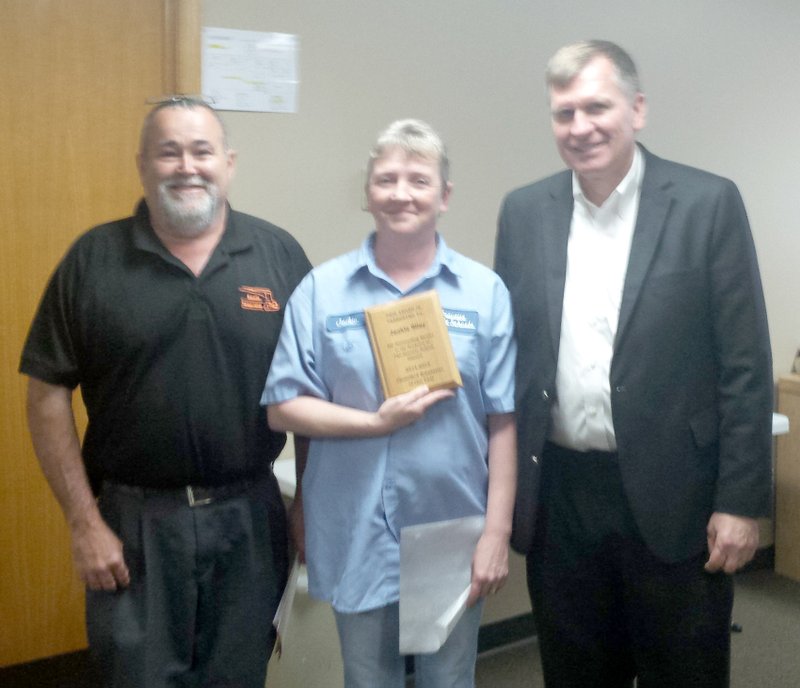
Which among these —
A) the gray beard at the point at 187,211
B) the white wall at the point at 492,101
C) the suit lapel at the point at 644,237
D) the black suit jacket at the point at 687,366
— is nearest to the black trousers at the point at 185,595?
the gray beard at the point at 187,211

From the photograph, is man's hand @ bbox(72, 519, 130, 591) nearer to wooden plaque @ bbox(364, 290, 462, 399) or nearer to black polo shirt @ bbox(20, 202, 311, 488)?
black polo shirt @ bbox(20, 202, 311, 488)

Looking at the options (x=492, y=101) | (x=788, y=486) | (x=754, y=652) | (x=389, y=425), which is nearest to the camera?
(x=389, y=425)

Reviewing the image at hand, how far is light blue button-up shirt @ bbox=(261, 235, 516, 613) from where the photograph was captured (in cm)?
146

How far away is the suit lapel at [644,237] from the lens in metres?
1.52

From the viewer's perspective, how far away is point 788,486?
3480 mm

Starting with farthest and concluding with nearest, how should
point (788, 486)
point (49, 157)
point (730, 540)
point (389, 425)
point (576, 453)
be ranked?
point (788, 486), point (49, 157), point (576, 453), point (730, 540), point (389, 425)

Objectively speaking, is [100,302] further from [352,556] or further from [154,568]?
[352,556]

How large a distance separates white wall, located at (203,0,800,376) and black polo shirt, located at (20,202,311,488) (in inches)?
29.7

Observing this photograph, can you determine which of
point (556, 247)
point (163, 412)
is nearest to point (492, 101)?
point (556, 247)

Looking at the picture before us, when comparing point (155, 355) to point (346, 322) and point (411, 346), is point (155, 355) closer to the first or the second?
point (346, 322)

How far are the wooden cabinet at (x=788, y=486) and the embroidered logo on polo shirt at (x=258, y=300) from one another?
2632 mm

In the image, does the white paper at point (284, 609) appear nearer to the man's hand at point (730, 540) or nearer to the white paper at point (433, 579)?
the white paper at point (433, 579)

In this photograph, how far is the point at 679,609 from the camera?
1579mm

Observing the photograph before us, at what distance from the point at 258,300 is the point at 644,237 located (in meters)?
0.75
